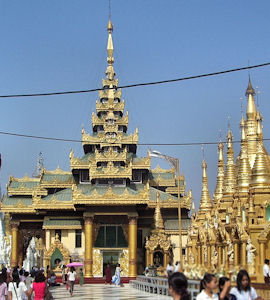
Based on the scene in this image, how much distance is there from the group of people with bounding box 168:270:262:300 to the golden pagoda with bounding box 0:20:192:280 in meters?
32.0

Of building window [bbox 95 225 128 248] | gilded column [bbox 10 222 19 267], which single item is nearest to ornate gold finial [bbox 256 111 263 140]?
building window [bbox 95 225 128 248]

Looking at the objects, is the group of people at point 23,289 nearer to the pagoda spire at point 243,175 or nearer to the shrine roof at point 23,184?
the pagoda spire at point 243,175

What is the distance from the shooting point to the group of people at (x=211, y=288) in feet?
23.2

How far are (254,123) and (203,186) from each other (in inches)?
392

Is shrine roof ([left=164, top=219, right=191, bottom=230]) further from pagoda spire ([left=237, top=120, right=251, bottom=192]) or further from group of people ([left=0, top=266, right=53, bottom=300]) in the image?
group of people ([left=0, top=266, right=53, bottom=300])

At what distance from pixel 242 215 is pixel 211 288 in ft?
75.4

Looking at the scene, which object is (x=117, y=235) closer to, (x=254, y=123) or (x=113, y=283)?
(x=113, y=283)

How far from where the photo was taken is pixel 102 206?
41438mm

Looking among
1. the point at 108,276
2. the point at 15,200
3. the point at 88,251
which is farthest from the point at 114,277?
the point at 15,200

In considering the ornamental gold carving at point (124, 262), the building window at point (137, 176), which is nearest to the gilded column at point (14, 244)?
the ornamental gold carving at point (124, 262)

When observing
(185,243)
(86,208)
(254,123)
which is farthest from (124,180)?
(254,123)

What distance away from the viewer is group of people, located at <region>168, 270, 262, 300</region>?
7078 millimetres

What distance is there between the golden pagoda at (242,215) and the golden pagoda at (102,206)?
2684 mm

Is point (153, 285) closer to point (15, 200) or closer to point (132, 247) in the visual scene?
Answer: point (132, 247)
